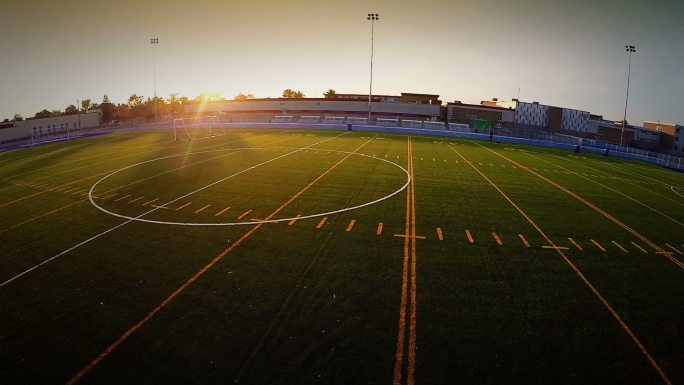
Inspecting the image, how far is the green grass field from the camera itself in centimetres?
618

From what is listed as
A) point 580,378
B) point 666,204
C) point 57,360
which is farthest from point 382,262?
point 666,204

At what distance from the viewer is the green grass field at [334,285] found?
6176mm

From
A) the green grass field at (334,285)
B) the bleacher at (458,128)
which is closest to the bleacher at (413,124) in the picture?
the bleacher at (458,128)

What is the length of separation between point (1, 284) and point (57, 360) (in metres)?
4.22

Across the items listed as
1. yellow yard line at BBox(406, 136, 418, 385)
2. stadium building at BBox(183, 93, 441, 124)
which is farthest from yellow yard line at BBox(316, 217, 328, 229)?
stadium building at BBox(183, 93, 441, 124)

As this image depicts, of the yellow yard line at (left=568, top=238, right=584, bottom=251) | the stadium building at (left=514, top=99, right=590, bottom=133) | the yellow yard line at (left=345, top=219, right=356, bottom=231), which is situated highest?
the stadium building at (left=514, top=99, right=590, bottom=133)

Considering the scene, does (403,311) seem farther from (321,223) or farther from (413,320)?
(321,223)

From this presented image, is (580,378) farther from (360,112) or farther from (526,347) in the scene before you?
(360,112)

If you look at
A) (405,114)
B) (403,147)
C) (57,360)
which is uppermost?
(405,114)

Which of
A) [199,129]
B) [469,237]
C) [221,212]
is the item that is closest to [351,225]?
[469,237]

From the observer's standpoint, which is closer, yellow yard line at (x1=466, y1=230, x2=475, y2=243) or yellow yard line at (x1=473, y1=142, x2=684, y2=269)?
A: yellow yard line at (x1=473, y1=142, x2=684, y2=269)

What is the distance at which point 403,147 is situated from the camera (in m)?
34.8

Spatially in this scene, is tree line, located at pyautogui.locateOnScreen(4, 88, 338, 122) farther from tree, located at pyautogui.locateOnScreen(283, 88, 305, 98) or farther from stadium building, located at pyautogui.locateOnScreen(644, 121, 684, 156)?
stadium building, located at pyautogui.locateOnScreen(644, 121, 684, 156)

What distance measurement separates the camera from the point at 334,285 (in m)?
8.69
